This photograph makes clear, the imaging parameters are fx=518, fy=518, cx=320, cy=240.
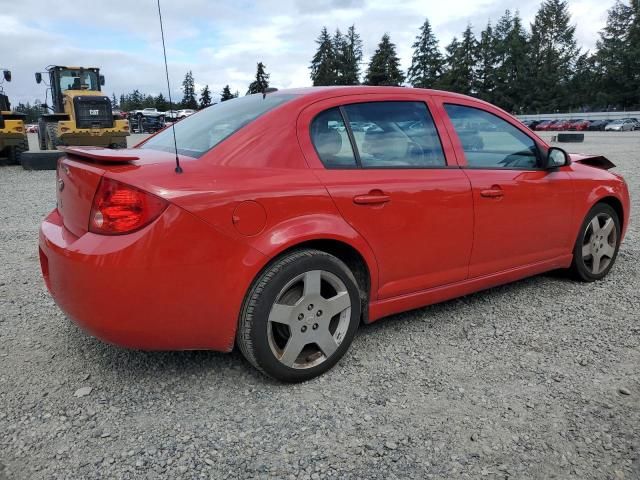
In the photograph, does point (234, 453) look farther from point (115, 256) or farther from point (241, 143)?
point (241, 143)

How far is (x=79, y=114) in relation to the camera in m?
16.2

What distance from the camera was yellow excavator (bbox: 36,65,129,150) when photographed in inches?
633

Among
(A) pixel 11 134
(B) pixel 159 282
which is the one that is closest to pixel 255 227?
(B) pixel 159 282

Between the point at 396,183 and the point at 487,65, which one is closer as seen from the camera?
the point at 396,183

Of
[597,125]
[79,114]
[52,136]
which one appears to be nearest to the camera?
[79,114]

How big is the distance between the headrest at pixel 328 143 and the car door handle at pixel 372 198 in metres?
0.28

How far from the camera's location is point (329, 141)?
2.84 metres

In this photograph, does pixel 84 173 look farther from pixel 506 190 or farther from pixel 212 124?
pixel 506 190

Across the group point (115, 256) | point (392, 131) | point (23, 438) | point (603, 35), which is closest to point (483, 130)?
point (392, 131)

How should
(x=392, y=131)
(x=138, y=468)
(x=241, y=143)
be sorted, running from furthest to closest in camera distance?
(x=392, y=131) → (x=241, y=143) → (x=138, y=468)

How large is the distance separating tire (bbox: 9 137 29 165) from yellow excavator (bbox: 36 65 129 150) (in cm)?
101

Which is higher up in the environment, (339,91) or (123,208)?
(339,91)

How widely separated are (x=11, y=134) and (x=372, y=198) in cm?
1475

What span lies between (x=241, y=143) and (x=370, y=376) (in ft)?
4.60
